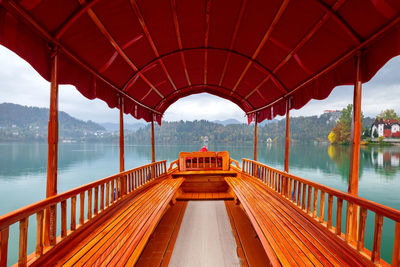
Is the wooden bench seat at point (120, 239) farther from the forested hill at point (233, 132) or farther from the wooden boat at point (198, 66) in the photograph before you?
the forested hill at point (233, 132)

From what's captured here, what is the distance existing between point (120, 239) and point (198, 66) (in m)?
4.54

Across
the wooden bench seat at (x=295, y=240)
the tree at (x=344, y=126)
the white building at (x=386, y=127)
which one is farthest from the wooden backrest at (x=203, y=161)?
the white building at (x=386, y=127)

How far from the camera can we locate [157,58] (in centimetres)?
435

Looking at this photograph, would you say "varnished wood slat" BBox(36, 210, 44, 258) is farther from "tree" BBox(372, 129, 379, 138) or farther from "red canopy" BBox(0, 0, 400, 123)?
"tree" BBox(372, 129, 379, 138)

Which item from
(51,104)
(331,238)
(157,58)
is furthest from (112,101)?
(331,238)

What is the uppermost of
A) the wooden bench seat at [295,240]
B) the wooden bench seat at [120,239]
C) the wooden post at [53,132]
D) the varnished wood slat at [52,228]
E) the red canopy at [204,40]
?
the red canopy at [204,40]

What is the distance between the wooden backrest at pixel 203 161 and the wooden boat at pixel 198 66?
2.04m

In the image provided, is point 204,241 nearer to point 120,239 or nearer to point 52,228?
point 120,239

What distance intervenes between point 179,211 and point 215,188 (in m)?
2.18

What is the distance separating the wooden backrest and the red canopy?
279cm

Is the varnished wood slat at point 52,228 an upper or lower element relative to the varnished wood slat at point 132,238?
upper

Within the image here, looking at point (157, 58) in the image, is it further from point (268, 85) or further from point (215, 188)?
point (215, 188)

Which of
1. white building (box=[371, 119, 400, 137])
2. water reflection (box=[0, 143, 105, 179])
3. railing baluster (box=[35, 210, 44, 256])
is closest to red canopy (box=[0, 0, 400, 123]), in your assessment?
railing baluster (box=[35, 210, 44, 256])

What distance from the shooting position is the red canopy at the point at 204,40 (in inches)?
82.4
